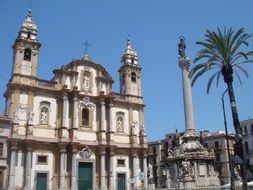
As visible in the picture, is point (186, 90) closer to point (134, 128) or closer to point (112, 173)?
point (134, 128)

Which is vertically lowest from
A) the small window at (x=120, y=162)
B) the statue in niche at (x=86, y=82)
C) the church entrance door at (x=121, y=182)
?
the church entrance door at (x=121, y=182)

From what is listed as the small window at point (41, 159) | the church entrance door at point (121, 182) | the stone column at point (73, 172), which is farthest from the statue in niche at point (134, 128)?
the small window at point (41, 159)

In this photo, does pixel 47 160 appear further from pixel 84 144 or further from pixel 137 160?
pixel 137 160

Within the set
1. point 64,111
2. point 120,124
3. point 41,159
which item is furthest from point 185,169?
point 120,124

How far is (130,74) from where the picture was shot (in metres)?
44.2

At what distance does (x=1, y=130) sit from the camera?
107 feet

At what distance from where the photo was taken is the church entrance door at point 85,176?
1435 inches

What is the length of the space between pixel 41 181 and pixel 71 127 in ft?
21.2

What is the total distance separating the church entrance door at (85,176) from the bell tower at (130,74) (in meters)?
10.9

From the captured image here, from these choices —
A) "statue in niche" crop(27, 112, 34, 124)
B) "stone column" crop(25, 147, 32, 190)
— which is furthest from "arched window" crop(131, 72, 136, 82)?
"stone column" crop(25, 147, 32, 190)

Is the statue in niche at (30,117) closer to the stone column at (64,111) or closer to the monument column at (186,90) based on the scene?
the stone column at (64,111)

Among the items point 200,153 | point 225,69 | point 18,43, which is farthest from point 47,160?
point 225,69

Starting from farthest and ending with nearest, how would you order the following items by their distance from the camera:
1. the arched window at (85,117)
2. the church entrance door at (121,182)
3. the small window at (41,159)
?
the arched window at (85,117) < the church entrance door at (121,182) < the small window at (41,159)

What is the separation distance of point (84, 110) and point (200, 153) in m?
16.7
